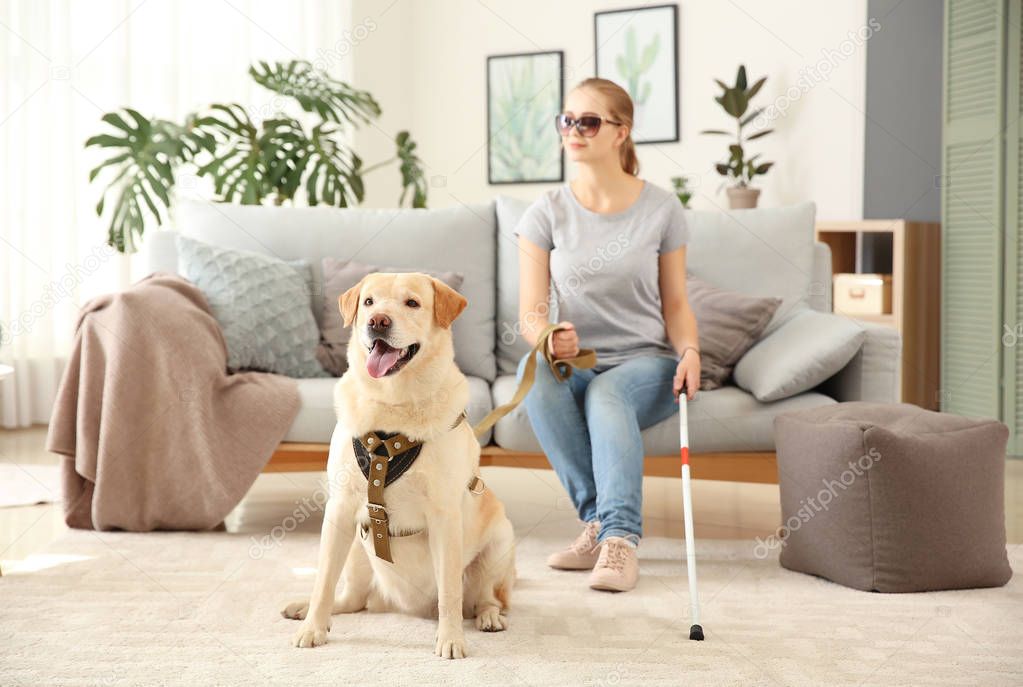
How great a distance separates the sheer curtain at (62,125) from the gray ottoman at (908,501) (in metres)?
3.23

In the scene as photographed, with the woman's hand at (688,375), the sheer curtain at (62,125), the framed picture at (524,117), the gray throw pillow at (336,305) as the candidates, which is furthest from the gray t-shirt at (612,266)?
the framed picture at (524,117)

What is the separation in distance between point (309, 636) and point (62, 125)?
334 centimetres

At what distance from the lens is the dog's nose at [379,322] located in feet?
5.99

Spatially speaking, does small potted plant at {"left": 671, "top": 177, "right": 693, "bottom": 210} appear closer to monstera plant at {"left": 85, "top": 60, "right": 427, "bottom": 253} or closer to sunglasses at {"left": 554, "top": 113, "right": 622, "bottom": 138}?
monstera plant at {"left": 85, "top": 60, "right": 427, "bottom": 253}

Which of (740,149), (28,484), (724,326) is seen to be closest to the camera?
(724,326)

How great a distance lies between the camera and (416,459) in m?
1.88

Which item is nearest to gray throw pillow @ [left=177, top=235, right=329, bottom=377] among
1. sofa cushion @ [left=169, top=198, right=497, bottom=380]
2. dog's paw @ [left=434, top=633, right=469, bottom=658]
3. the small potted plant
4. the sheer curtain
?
sofa cushion @ [left=169, top=198, right=497, bottom=380]

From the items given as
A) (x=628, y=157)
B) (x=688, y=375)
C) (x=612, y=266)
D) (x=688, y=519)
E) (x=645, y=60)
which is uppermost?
(x=645, y=60)

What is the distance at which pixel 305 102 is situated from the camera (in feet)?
13.6

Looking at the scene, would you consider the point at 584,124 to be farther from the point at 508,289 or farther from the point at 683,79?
the point at 683,79

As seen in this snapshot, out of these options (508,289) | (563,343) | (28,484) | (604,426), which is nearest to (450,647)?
(604,426)

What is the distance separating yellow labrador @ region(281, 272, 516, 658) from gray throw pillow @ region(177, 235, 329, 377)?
106 cm

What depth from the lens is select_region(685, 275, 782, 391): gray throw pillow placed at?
283 centimetres

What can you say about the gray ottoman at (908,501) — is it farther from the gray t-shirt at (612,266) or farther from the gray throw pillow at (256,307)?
the gray throw pillow at (256,307)
